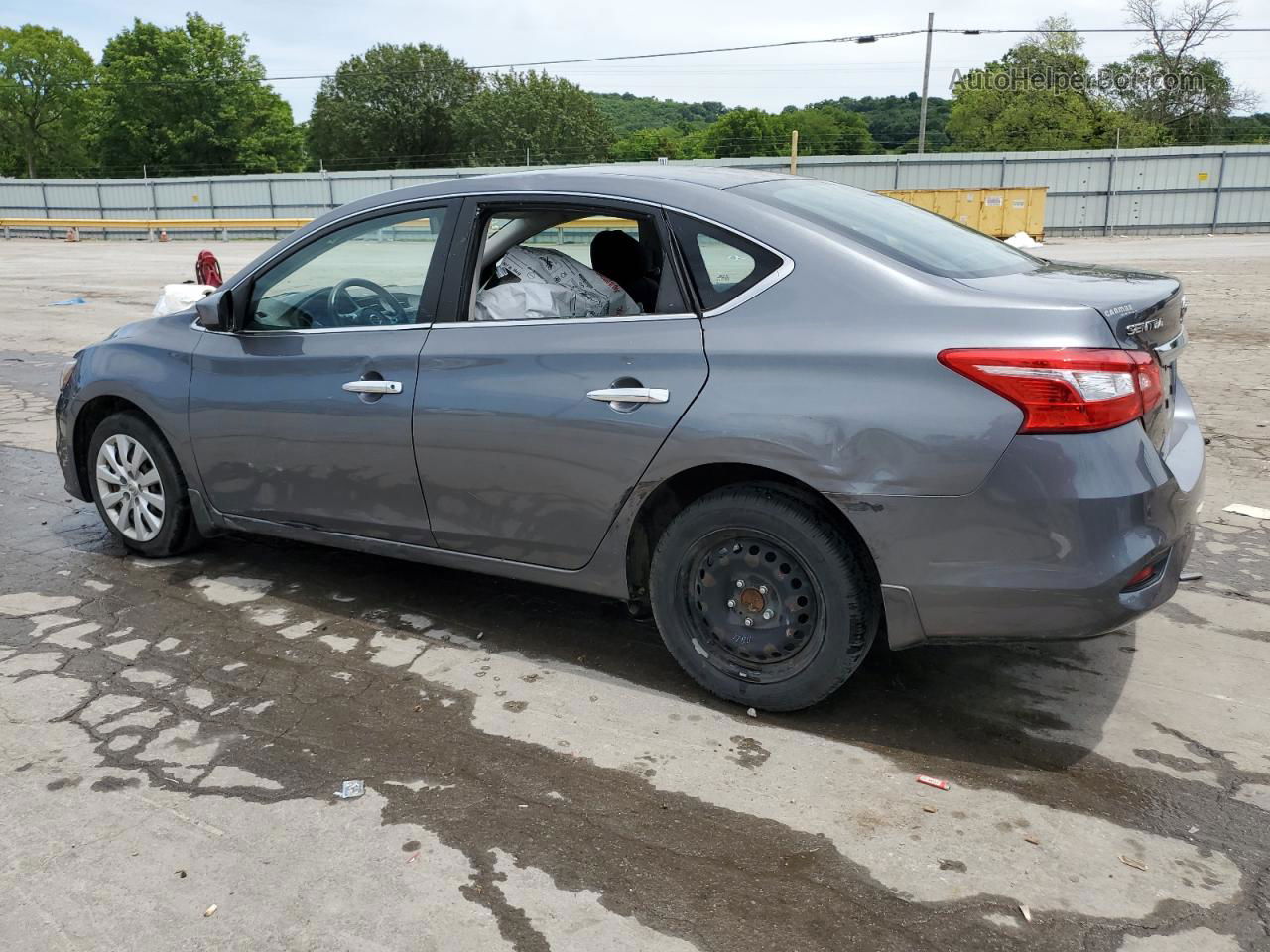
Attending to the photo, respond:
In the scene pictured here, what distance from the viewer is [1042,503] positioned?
288 centimetres

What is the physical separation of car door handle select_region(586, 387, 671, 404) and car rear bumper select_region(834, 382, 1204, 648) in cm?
67

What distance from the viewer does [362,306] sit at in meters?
4.24

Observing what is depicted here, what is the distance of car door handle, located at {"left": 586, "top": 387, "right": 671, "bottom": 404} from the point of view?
3.35m

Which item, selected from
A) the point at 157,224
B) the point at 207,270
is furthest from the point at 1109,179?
the point at 157,224

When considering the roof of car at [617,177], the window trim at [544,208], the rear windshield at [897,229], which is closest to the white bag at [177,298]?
the roof of car at [617,177]

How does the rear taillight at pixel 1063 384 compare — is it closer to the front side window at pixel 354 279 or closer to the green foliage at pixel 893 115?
the front side window at pixel 354 279

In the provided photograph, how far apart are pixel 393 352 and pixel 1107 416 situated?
2.46 meters

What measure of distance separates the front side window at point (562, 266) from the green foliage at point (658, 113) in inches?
4575

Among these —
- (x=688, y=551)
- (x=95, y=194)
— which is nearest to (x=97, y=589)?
(x=688, y=551)

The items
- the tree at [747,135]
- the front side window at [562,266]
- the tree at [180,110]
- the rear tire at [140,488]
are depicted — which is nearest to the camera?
the front side window at [562,266]

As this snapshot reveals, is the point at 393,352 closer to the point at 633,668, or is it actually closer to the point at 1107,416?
the point at 633,668

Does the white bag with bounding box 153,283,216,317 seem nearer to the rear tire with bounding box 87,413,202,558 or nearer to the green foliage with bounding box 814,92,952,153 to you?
the rear tire with bounding box 87,413,202,558

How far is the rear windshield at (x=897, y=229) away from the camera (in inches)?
133

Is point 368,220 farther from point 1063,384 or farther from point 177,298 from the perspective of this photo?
point 177,298
